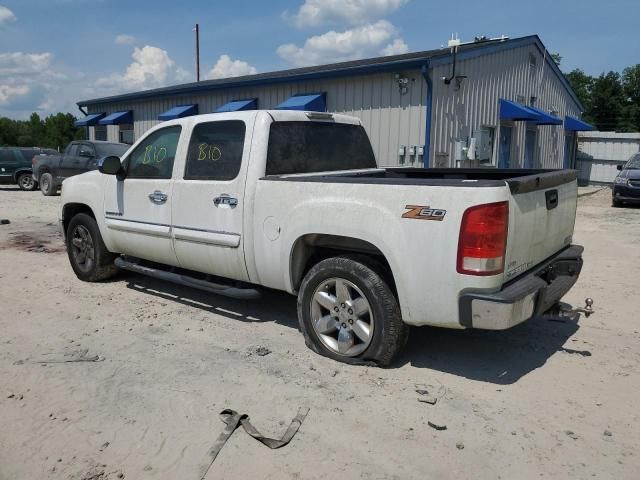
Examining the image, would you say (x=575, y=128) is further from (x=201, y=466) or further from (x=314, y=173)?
(x=201, y=466)

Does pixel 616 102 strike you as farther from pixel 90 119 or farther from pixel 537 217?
pixel 537 217

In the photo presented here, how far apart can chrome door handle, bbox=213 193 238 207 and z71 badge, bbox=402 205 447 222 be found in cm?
162

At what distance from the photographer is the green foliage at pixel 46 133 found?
62.0 meters

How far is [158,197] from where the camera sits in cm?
525

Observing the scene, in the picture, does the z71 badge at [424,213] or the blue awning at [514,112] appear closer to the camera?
the z71 badge at [424,213]

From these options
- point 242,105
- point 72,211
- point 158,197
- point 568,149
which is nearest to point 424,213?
point 158,197

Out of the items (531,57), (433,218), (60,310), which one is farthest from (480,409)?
(531,57)

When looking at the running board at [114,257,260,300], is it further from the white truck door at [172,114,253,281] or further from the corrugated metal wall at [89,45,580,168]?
the corrugated metal wall at [89,45,580,168]

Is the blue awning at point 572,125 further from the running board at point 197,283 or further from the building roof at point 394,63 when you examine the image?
the running board at point 197,283

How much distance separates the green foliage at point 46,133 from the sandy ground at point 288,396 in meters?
62.4

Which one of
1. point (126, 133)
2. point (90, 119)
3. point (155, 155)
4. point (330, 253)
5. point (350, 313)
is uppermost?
point (90, 119)

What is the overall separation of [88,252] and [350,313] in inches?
149

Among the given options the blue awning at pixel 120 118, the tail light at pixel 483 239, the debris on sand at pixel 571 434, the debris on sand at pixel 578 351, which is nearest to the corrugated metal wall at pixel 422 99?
the blue awning at pixel 120 118

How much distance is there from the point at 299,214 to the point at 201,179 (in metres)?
1.26
